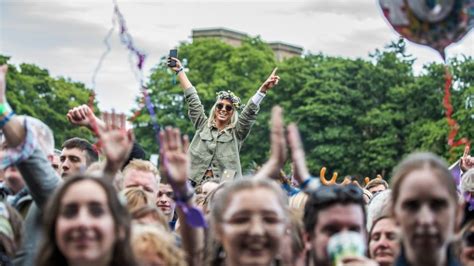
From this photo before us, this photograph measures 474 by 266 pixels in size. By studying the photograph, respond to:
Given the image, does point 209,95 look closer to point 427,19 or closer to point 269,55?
point 269,55

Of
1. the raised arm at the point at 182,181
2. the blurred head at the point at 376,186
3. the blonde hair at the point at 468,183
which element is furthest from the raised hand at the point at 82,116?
the blurred head at the point at 376,186

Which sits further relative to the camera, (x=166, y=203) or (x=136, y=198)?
(x=166, y=203)

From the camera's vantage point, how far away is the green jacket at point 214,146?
11633mm

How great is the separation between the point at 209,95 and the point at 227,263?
187ft

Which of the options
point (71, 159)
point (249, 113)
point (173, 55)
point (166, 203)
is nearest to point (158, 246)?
point (71, 159)

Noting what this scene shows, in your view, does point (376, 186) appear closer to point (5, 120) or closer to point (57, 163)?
point (57, 163)

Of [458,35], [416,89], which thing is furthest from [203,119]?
[416,89]

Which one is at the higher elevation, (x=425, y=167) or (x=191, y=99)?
(x=191, y=99)

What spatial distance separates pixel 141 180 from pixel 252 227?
2.83m

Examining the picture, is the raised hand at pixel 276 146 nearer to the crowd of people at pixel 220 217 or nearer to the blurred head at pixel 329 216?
the crowd of people at pixel 220 217

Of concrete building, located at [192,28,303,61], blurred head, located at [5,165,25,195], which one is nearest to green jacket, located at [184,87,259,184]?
blurred head, located at [5,165,25,195]

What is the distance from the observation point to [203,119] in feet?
39.0

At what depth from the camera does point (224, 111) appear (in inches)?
456

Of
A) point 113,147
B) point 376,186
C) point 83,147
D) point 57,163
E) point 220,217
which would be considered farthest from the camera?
point 376,186
